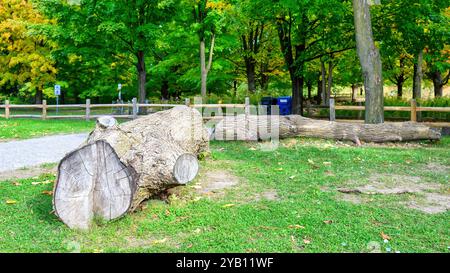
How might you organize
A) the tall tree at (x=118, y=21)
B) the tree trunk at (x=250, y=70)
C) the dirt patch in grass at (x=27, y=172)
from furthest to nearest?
1. the tree trunk at (x=250, y=70)
2. the tall tree at (x=118, y=21)
3. the dirt patch in grass at (x=27, y=172)

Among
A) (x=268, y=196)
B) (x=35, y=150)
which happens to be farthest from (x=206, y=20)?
(x=268, y=196)

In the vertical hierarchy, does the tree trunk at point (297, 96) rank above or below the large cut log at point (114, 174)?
above

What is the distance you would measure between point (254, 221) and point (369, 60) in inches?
351

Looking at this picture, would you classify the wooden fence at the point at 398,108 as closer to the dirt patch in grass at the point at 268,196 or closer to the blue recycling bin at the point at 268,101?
the blue recycling bin at the point at 268,101

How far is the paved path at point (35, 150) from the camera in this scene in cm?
931

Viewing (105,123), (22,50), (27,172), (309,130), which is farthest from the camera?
(22,50)

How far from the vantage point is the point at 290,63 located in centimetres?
1970

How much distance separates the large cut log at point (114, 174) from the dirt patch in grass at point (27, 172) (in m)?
2.34

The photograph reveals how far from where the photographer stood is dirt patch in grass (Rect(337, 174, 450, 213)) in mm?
5999

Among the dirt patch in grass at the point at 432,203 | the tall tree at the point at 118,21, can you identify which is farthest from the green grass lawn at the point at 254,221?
the tall tree at the point at 118,21

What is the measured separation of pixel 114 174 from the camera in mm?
5234

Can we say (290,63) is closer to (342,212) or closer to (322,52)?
(322,52)

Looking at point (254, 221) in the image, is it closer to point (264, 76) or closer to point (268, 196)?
point (268, 196)

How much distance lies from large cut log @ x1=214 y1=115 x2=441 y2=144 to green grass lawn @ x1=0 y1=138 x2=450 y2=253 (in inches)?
142
